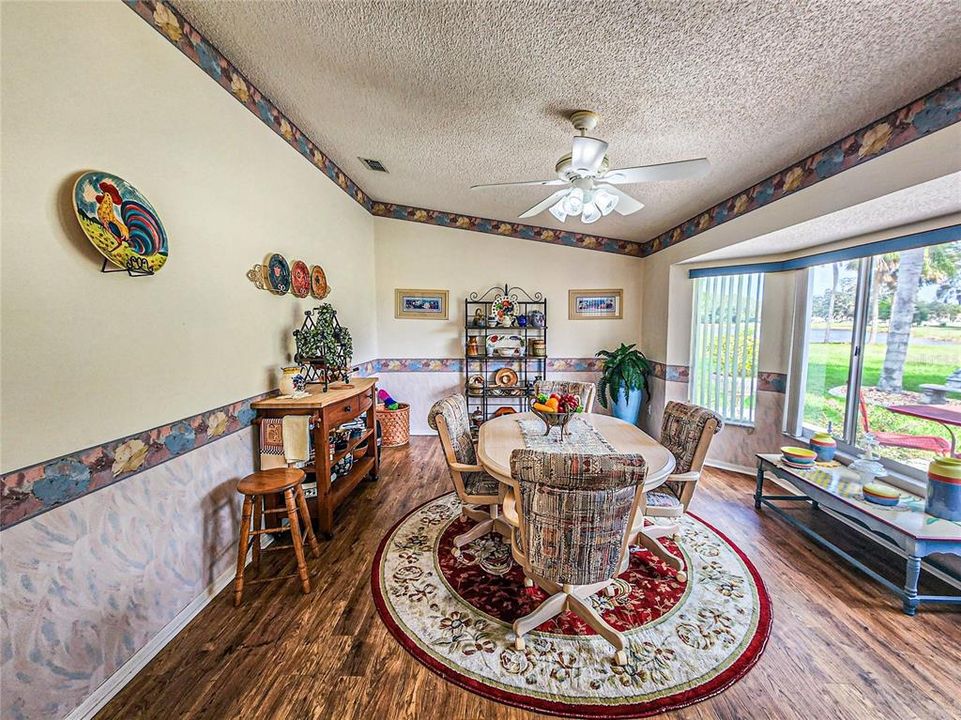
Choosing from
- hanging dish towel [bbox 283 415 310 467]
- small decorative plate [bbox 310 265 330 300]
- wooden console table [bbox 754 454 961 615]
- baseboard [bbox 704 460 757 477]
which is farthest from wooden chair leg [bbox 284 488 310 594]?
baseboard [bbox 704 460 757 477]

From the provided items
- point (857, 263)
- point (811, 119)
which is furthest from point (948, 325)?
point (811, 119)

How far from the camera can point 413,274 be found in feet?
15.2

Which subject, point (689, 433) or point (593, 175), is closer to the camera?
point (593, 175)

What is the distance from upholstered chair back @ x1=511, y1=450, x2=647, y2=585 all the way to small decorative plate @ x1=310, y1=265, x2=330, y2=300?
241 cm

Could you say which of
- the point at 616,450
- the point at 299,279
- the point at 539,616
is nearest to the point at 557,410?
the point at 616,450

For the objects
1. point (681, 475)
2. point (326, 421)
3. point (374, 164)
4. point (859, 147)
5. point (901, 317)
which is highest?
point (374, 164)

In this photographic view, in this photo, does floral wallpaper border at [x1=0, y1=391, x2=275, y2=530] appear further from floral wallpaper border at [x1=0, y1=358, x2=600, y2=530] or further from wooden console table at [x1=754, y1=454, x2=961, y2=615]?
wooden console table at [x1=754, y1=454, x2=961, y2=615]

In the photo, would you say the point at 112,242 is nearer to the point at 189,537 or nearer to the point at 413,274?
the point at 189,537

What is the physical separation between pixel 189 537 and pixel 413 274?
352 cm

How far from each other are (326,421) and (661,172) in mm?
2466

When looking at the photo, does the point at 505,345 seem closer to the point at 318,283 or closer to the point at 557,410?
the point at 318,283

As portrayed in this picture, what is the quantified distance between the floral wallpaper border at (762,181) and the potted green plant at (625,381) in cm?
140

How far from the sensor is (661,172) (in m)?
1.88

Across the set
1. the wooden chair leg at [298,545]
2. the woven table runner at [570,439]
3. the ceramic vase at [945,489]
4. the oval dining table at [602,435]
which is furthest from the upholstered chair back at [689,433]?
the wooden chair leg at [298,545]
